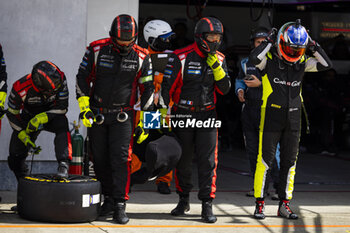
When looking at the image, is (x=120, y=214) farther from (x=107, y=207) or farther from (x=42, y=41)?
(x=42, y=41)

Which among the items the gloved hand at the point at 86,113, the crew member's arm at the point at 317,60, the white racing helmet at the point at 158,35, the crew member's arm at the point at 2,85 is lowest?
the gloved hand at the point at 86,113

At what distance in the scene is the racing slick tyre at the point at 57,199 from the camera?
6.55m

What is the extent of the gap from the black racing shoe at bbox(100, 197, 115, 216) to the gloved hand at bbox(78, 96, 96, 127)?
93cm

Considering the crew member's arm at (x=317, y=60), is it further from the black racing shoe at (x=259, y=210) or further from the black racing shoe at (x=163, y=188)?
the black racing shoe at (x=163, y=188)

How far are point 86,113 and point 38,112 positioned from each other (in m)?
0.81

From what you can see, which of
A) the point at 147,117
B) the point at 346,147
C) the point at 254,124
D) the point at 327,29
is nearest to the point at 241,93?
the point at 254,124

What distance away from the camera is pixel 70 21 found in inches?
332

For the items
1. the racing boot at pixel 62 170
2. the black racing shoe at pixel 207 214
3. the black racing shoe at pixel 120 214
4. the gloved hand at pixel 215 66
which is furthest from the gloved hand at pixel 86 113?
the black racing shoe at pixel 207 214

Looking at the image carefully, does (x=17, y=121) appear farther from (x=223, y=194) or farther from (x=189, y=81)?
(x=223, y=194)

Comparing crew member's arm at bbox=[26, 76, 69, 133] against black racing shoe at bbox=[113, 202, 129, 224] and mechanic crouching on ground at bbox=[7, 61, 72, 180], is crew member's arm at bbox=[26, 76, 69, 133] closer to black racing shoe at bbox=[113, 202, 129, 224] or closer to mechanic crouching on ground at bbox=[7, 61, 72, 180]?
mechanic crouching on ground at bbox=[7, 61, 72, 180]

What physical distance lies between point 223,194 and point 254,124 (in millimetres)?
993

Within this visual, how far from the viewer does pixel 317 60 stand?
740cm

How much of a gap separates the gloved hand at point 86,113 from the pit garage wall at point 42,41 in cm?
166

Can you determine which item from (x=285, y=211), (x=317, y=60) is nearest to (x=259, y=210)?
(x=285, y=211)
